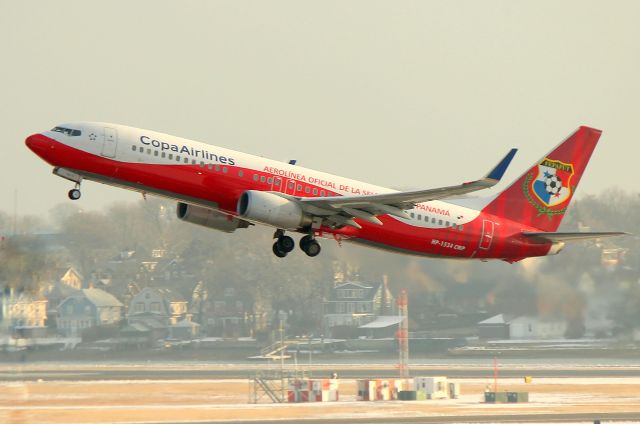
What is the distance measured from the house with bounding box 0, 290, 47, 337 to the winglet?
42806mm

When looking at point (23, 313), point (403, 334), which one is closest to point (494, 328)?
point (403, 334)

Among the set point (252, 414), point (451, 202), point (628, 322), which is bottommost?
point (252, 414)

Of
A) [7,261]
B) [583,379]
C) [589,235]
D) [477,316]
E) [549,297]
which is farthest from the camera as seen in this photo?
[583,379]

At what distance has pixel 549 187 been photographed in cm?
6028

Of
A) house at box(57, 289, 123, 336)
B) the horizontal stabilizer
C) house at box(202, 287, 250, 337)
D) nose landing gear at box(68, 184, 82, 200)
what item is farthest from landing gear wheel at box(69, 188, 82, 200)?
house at box(57, 289, 123, 336)

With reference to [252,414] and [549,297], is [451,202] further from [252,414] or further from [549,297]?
[252,414]

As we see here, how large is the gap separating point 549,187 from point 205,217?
55.8 ft

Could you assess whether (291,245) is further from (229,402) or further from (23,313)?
(23,313)

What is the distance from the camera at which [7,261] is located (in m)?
80.1

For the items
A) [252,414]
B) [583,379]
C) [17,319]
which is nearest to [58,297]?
[17,319]

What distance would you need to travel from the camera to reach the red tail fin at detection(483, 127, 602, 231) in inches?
2318

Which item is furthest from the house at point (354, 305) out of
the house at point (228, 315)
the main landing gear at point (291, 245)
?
the main landing gear at point (291, 245)

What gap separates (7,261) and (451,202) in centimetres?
3450

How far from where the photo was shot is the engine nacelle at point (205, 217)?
5453 cm
